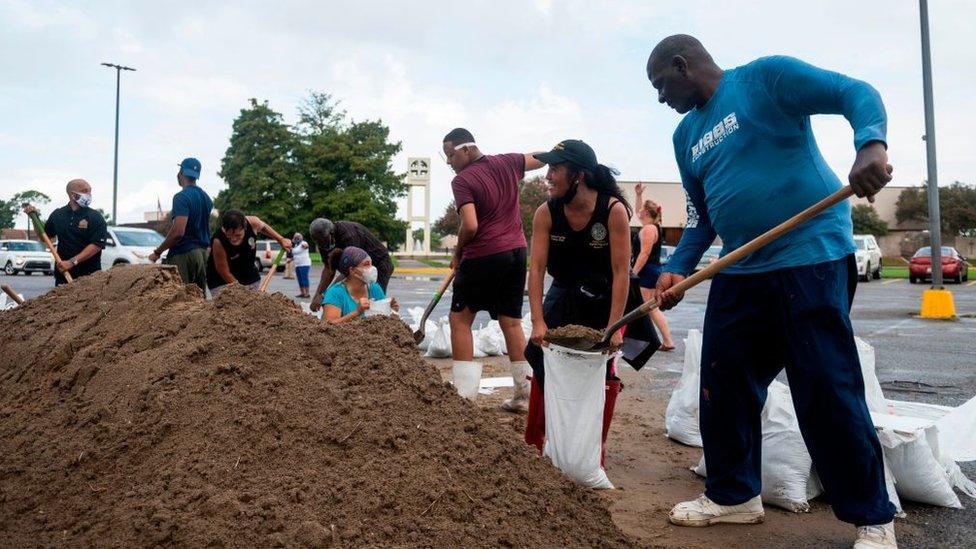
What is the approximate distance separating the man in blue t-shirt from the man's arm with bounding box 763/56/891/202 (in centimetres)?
532

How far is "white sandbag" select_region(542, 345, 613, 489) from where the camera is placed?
135 inches

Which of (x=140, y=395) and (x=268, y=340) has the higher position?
(x=268, y=340)

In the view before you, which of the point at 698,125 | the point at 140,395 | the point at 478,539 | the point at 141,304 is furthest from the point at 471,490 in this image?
the point at 141,304

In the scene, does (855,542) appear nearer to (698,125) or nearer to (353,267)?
(698,125)

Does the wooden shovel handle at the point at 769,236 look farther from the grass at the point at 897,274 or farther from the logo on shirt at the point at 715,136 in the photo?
the grass at the point at 897,274

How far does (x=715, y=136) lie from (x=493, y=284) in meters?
2.23

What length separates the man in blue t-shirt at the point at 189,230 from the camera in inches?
271

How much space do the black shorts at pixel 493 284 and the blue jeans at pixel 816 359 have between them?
6.73ft

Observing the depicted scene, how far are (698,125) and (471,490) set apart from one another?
1.62 meters

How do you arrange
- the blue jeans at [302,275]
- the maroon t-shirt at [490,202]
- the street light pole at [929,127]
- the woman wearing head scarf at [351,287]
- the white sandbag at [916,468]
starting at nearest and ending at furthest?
the white sandbag at [916,468], the maroon t-shirt at [490,202], the woman wearing head scarf at [351,287], the street light pole at [929,127], the blue jeans at [302,275]

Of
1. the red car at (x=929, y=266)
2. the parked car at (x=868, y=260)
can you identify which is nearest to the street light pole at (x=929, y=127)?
the red car at (x=929, y=266)

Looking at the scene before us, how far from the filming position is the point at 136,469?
278 cm

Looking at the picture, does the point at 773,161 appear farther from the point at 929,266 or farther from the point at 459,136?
the point at 929,266

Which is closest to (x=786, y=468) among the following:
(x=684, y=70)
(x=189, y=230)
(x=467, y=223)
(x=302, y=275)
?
(x=684, y=70)
